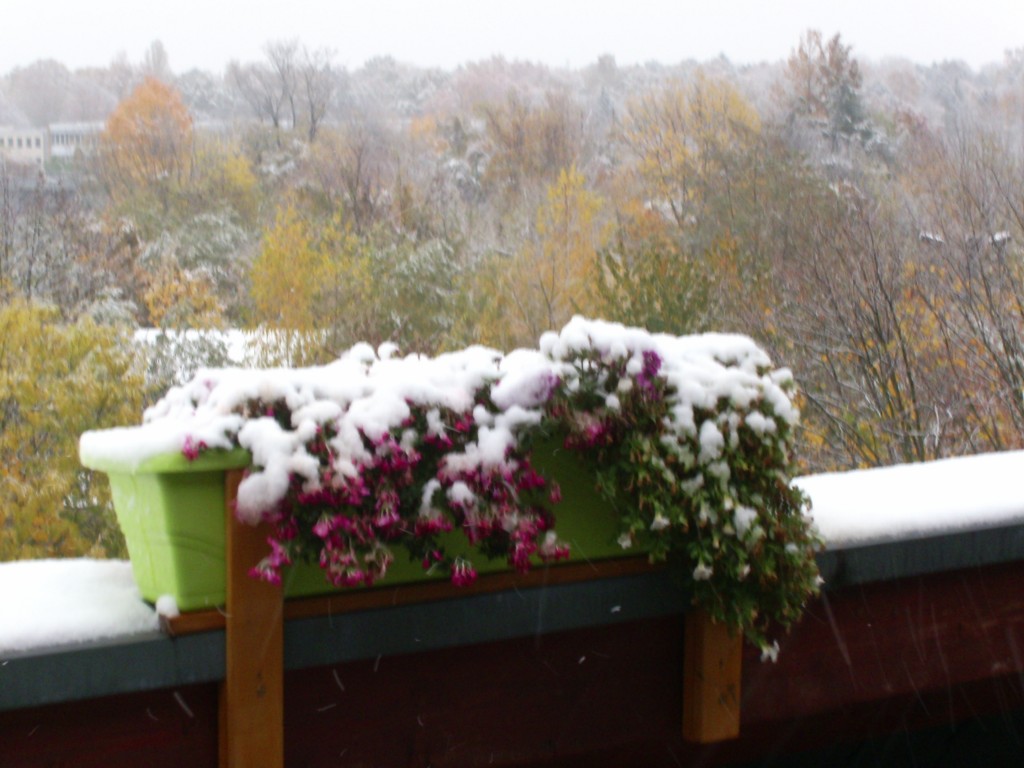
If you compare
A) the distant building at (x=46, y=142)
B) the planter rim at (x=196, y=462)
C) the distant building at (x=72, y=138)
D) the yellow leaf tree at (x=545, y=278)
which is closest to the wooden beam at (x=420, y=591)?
the planter rim at (x=196, y=462)

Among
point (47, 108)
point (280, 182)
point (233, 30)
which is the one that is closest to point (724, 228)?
point (280, 182)

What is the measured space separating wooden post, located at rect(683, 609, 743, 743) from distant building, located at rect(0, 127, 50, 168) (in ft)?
74.5

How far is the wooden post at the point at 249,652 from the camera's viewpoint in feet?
3.34

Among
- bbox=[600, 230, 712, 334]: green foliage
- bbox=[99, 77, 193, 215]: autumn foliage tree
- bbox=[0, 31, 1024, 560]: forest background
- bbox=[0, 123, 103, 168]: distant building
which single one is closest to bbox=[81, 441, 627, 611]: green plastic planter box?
bbox=[0, 31, 1024, 560]: forest background

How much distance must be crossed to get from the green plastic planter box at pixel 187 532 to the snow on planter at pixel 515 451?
1cm

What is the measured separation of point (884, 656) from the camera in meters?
1.37

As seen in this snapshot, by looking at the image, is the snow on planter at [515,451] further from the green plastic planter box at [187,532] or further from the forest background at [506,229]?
the forest background at [506,229]

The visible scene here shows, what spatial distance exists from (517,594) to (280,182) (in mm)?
23394

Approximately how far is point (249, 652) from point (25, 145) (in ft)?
78.1

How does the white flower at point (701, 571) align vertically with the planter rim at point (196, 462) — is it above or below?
below

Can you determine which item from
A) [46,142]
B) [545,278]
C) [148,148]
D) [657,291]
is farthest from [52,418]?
[148,148]

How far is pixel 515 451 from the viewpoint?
1.08m

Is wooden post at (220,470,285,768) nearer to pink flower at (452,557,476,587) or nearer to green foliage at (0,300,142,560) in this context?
pink flower at (452,557,476,587)

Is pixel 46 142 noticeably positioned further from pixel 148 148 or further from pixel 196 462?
pixel 196 462
